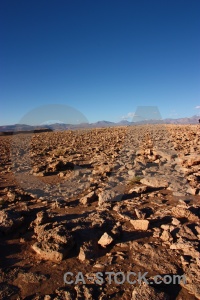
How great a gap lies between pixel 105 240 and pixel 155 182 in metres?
3.07

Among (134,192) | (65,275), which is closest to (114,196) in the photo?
(134,192)

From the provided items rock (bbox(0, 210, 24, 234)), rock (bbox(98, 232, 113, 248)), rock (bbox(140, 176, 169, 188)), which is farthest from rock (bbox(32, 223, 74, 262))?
rock (bbox(140, 176, 169, 188))

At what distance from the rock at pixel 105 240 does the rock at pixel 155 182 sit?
9.50 feet

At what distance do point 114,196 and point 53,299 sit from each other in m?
3.14

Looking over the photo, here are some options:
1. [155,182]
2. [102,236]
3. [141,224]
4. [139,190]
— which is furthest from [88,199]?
[155,182]

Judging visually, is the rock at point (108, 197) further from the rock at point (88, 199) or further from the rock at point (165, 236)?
the rock at point (165, 236)

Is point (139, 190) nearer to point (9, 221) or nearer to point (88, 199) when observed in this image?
point (88, 199)

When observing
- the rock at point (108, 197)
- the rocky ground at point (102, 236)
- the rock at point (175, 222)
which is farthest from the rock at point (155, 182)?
the rock at point (175, 222)

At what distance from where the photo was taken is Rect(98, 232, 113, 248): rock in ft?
12.1

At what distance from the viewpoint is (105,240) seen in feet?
12.2

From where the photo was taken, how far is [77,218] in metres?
4.69

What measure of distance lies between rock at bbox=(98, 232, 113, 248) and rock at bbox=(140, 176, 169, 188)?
290 centimetres

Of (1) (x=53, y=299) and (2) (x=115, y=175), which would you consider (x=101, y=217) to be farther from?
(2) (x=115, y=175)

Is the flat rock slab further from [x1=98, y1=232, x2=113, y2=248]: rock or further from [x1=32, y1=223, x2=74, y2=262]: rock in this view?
[x1=98, y1=232, x2=113, y2=248]: rock
